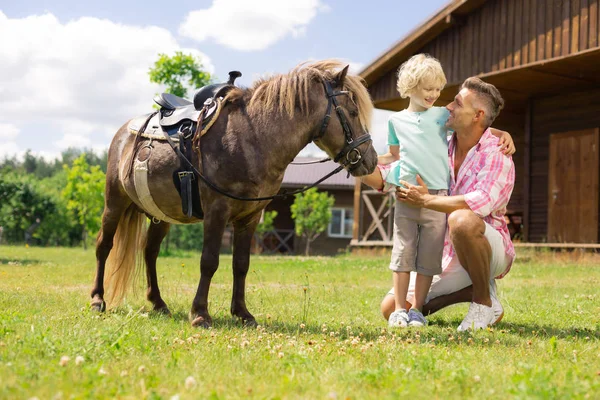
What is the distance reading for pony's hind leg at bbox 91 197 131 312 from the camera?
5.80 meters

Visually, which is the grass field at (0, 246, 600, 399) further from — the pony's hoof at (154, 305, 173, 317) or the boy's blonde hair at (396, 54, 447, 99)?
the boy's blonde hair at (396, 54, 447, 99)

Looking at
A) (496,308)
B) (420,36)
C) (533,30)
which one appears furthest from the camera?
(420,36)

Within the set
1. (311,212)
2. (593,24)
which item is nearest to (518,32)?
(593,24)

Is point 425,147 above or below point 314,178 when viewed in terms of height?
below

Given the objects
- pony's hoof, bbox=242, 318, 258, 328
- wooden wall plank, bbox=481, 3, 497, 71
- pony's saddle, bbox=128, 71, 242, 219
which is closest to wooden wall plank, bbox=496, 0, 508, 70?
wooden wall plank, bbox=481, 3, 497, 71

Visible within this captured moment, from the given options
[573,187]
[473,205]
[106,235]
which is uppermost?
[573,187]

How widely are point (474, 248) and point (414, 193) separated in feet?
2.04

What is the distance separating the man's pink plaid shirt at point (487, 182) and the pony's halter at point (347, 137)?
0.89 m

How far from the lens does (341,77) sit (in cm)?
462

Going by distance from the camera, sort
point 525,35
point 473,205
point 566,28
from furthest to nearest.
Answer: point 525,35 → point 566,28 → point 473,205

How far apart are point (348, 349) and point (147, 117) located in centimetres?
306

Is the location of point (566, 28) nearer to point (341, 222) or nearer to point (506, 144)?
point (506, 144)

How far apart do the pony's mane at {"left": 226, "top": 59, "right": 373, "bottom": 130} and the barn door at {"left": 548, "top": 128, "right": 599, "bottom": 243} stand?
10.8 m

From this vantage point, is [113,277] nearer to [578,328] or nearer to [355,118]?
[355,118]
